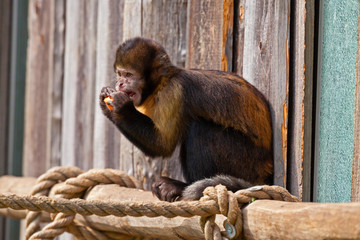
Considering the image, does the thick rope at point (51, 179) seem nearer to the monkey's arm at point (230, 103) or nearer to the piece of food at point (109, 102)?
the piece of food at point (109, 102)

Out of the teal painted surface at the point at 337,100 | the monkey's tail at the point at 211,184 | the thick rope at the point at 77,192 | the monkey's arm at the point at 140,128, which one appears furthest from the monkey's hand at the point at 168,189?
the teal painted surface at the point at 337,100

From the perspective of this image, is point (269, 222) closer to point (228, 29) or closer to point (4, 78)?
point (228, 29)

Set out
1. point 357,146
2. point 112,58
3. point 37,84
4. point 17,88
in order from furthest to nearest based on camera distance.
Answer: point 17,88 → point 37,84 → point 112,58 → point 357,146

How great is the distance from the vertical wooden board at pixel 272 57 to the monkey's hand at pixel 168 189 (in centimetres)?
65

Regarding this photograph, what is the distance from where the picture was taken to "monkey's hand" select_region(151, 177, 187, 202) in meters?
3.95

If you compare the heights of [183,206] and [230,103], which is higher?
[230,103]

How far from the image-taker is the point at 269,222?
2820mm

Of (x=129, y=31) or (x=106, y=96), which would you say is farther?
(x=129, y=31)

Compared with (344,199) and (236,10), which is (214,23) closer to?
(236,10)

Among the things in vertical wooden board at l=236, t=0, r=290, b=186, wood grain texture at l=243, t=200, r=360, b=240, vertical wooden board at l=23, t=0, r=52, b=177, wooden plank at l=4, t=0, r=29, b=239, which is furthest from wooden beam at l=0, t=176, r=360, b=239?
wooden plank at l=4, t=0, r=29, b=239

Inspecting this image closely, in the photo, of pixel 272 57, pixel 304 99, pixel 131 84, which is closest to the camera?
pixel 304 99

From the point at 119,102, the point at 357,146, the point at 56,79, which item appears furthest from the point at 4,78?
the point at 357,146

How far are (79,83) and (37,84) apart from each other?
907 mm

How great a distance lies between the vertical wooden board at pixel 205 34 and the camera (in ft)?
14.5
